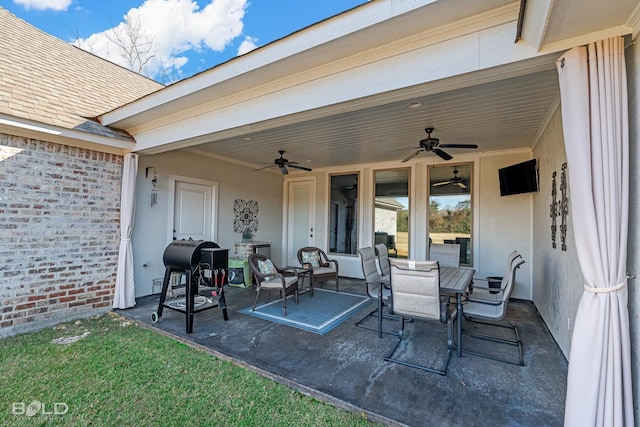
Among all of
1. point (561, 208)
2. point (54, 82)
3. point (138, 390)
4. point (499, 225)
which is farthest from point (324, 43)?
point (499, 225)

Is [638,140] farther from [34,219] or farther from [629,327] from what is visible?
[34,219]

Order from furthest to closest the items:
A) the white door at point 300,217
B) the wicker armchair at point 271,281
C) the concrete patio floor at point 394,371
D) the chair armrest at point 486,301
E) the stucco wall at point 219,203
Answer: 1. the white door at point 300,217
2. the stucco wall at point 219,203
3. the wicker armchair at point 271,281
4. the chair armrest at point 486,301
5. the concrete patio floor at point 394,371

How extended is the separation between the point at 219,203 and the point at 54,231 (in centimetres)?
277

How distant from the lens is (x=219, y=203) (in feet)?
20.0

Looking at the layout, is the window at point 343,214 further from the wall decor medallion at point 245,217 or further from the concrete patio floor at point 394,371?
the concrete patio floor at point 394,371

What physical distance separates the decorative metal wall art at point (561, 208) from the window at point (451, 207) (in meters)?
2.06

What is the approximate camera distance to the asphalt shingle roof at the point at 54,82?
3.39m

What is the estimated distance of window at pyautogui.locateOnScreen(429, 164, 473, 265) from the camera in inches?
218

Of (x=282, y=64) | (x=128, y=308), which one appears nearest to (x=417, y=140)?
(x=282, y=64)

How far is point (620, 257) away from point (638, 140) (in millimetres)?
682

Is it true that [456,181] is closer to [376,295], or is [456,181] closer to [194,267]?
[376,295]

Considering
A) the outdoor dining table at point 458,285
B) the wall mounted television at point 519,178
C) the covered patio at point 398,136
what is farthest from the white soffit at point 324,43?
the wall mounted television at point 519,178

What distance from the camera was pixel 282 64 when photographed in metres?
2.55

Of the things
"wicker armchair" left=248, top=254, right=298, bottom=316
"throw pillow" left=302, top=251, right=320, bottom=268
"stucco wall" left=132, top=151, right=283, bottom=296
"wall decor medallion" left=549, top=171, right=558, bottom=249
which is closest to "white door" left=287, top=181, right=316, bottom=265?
"stucco wall" left=132, top=151, right=283, bottom=296
